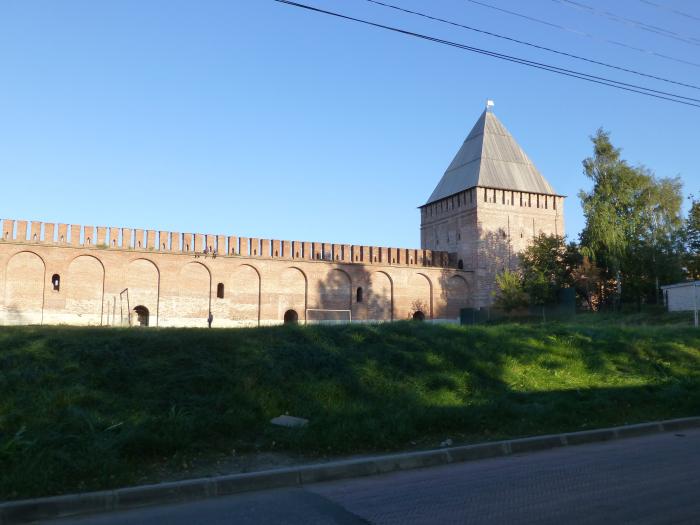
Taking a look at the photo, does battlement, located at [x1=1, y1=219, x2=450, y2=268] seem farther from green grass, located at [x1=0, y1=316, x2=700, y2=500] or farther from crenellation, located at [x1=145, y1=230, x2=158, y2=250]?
green grass, located at [x1=0, y1=316, x2=700, y2=500]

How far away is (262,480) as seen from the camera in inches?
215

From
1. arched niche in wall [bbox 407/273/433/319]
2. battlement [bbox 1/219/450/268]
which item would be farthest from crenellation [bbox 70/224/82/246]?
arched niche in wall [bbox 407/273/433/319]

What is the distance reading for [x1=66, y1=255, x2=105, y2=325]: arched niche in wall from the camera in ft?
96.9

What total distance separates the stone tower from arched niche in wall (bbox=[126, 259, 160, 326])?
19052 mm

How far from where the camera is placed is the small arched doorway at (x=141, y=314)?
102ft

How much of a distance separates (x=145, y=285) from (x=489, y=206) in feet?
69.8

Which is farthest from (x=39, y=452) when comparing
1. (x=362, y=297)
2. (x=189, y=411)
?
(x=362, y=297)

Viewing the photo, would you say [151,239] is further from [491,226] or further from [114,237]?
[491,226]

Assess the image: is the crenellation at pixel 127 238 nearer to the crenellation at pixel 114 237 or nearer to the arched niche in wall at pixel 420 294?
the crenellation at pixel 114 237

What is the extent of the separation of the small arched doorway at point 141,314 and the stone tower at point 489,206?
19.7m

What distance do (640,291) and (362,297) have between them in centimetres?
1550

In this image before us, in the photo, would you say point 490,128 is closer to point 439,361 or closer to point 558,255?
point 558,255

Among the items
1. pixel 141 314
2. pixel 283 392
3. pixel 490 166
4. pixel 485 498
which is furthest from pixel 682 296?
pixel 485 498

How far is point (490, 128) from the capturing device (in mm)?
42781
